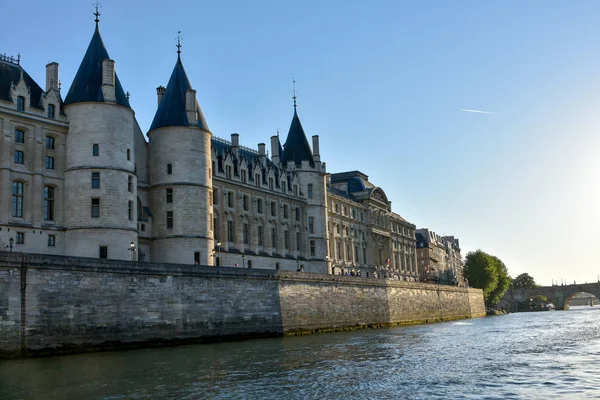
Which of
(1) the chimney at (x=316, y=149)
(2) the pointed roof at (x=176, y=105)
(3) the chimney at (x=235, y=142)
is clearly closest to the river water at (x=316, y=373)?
(2) the pointed roof at (x=176, y=105)

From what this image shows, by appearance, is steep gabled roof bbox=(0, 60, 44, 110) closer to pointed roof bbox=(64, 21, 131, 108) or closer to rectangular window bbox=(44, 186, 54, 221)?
pointed roof bbox=(64, 21, 131, 108)

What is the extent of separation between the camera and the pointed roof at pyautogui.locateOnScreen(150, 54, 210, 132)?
52281 millimetres

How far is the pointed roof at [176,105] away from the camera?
172 feet

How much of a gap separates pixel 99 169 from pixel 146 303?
10.9 metres

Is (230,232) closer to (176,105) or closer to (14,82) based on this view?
(176,105)

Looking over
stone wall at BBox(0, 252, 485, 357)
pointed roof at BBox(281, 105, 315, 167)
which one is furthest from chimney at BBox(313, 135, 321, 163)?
stone wall at BBox(0, 252, 485, 357)

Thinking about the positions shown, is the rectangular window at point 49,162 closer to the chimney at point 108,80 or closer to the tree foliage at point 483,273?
the chimney at point 108,80

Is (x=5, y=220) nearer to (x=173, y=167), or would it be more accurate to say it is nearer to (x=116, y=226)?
(x=116, y=226)

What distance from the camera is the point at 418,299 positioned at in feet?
243

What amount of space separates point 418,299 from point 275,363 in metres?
46.7

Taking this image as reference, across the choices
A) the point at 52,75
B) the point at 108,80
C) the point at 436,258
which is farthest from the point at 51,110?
the point at 436,258

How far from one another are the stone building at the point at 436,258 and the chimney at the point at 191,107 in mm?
65994

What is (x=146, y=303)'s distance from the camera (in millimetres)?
37594

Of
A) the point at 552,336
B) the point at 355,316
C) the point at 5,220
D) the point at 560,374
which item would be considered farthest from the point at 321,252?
the point at 560,374
